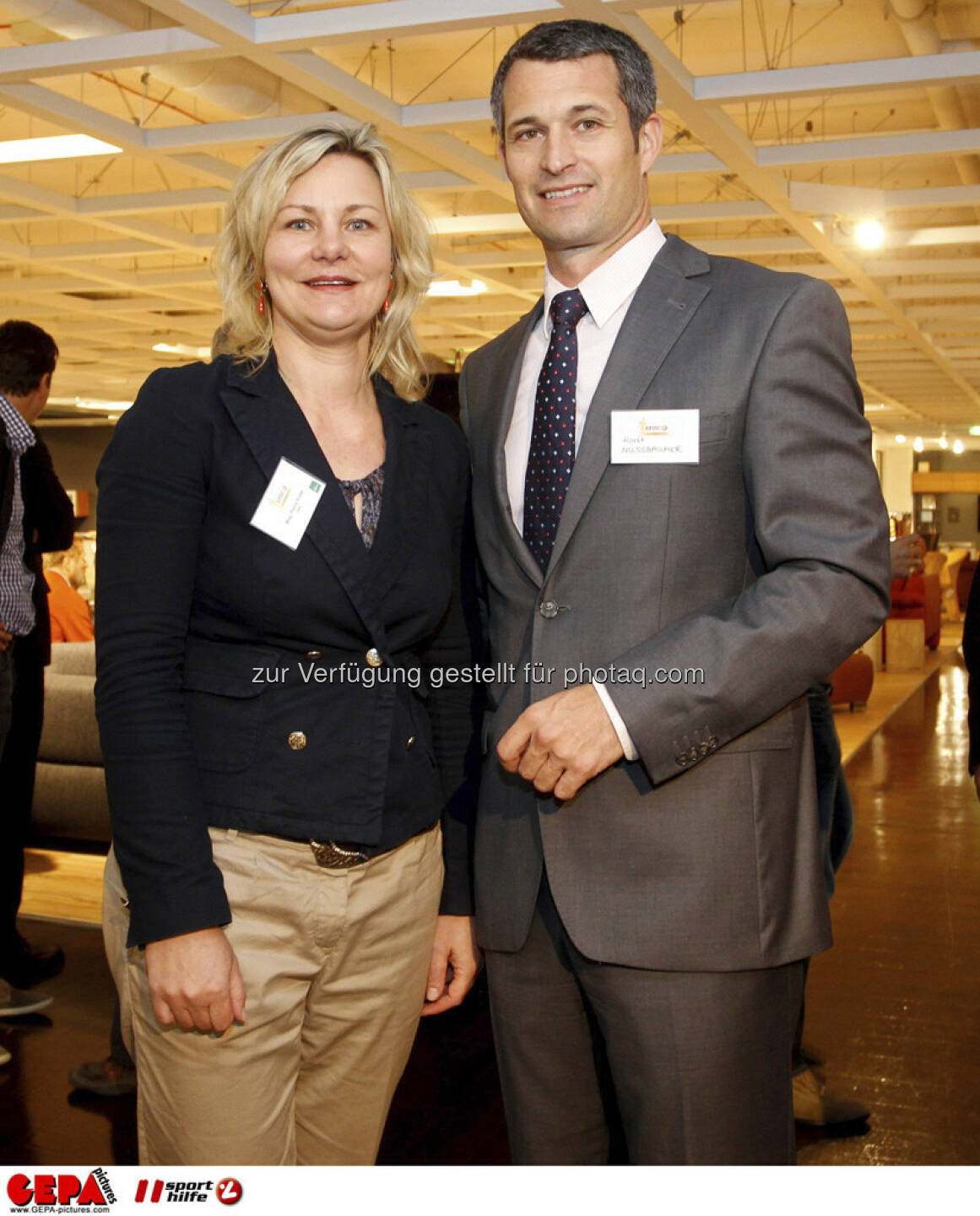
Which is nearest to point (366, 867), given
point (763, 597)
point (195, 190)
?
point (763, 597)

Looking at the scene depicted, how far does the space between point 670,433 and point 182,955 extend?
2.74 ft

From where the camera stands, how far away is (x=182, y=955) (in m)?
1.35

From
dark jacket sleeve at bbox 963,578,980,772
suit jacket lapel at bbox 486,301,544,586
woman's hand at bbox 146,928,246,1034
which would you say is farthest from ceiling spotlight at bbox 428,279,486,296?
woman's hand at bbox 146,928,246,1034

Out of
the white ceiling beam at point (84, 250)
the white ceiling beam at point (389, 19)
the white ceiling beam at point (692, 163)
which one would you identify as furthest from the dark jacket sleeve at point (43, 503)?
the white ceiling beam at point (84, 250)

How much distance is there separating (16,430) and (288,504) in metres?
2.25

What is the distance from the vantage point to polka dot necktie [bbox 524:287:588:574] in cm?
153

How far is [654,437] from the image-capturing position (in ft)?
4.76

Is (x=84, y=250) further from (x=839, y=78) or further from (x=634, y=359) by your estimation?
(x=634, y=359)

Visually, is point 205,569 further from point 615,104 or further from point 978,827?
point 978,827

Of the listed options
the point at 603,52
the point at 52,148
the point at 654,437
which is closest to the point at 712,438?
the point at 654,437

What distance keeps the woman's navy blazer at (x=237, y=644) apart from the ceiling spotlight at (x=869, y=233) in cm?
808

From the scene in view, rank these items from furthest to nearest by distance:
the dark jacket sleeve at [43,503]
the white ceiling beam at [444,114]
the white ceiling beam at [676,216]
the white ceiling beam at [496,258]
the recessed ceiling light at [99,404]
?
1. the recessed ceiling light at [99,404]
2. the white ceiling beam at [496,258]
3. the white ceiling beam at [676,216]
4. the white ceiling beam at [444,114]
5. the dark jacket sleeve at [43,503]

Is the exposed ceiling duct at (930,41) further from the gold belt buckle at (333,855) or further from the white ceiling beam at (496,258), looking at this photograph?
the gold belt buckle at (333,855)
